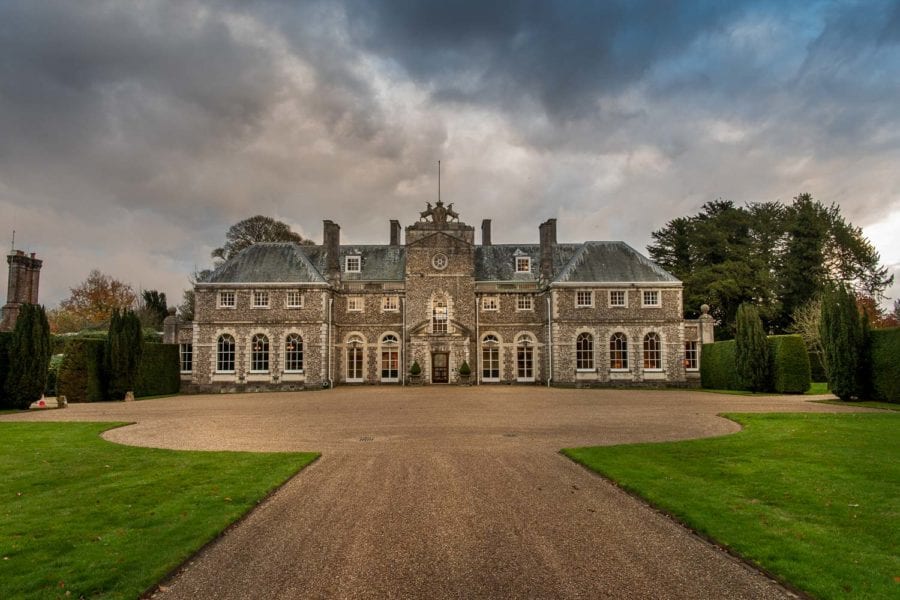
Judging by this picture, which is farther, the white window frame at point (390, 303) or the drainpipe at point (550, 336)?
the white window frame at point (390, 303)

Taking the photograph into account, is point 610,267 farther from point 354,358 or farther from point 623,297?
point 354,358

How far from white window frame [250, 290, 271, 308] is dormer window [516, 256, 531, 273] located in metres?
16.7

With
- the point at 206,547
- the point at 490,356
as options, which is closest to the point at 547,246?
the point at 490,356

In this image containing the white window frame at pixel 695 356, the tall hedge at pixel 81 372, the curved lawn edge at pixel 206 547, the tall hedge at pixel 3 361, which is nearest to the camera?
the curved lawn edge at pixel 206 547

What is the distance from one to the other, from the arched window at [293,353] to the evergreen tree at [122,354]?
938 cm

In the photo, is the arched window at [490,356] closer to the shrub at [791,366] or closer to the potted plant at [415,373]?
the potted plant at [415,373]

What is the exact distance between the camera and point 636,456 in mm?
11008

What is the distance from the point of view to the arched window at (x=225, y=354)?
36.3 metres

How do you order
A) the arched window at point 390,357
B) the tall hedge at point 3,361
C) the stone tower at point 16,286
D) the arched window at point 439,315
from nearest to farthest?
the tall hedge at point 3,361, the stone tower at point 16,286, the arched window at point 439,315, the arched window at point 390,357

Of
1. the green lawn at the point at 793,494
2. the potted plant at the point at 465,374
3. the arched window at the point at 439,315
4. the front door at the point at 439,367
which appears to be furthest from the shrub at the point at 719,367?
the green lawn at the point at 793,494

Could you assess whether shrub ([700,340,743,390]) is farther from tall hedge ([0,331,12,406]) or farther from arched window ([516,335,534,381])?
tall hedge ([0,331,12,406])

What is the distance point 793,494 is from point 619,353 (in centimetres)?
2907

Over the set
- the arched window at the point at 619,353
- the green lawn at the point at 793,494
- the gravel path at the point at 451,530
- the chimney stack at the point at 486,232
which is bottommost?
the gravel path at the point at 451,530

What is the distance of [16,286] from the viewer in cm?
3588
